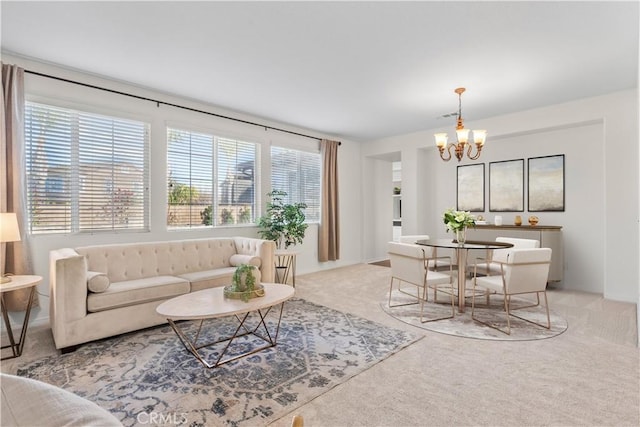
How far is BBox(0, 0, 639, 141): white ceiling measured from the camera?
8.01 ft

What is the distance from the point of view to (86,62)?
3291 mm

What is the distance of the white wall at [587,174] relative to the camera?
4090mm

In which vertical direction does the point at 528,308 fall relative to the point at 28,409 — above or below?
below

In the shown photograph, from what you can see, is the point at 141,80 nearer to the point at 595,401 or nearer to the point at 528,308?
the point at 595,401

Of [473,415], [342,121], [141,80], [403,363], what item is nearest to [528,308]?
[403,363]

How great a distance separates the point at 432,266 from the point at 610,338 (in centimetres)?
195

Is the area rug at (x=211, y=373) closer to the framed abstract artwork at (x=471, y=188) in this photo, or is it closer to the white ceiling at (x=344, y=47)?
the white ceiling at (x=344, y=47)

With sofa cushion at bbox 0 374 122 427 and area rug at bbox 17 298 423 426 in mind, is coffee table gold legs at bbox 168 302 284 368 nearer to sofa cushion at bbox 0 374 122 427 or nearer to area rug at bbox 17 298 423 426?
area rug at bbox 17 298 423 426

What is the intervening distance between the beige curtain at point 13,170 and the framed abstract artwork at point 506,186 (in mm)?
6313

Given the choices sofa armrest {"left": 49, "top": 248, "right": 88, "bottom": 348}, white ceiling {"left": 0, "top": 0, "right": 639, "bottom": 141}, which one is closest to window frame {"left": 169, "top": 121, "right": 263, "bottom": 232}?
white ceiling {"left": 0, "top": 0, "right": 639, "bottom": 141}

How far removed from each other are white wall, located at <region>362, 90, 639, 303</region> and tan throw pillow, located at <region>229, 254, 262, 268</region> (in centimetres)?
344

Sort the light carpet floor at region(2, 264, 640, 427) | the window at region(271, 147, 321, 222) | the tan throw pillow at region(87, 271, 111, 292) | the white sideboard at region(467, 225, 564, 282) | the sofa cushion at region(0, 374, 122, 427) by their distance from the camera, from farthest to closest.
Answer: the window at region(271, 147, 321, 222) → the white sideboard at region(467, 225, 564, 282) → the tan throw pillow at region(87, 271, 111, 292) → the light carpet floor at region(2, 264, 640, 427) → the sofa cushion at region(0, 374, 122, 427)

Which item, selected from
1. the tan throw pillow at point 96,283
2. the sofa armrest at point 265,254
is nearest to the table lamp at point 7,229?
the tan throw pillow at point 96,283

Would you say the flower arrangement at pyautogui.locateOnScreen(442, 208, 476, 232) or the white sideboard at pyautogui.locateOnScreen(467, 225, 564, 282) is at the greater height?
the flower arrangement at pyautogui.locateOnScreen(442, 208, 476, 232)
